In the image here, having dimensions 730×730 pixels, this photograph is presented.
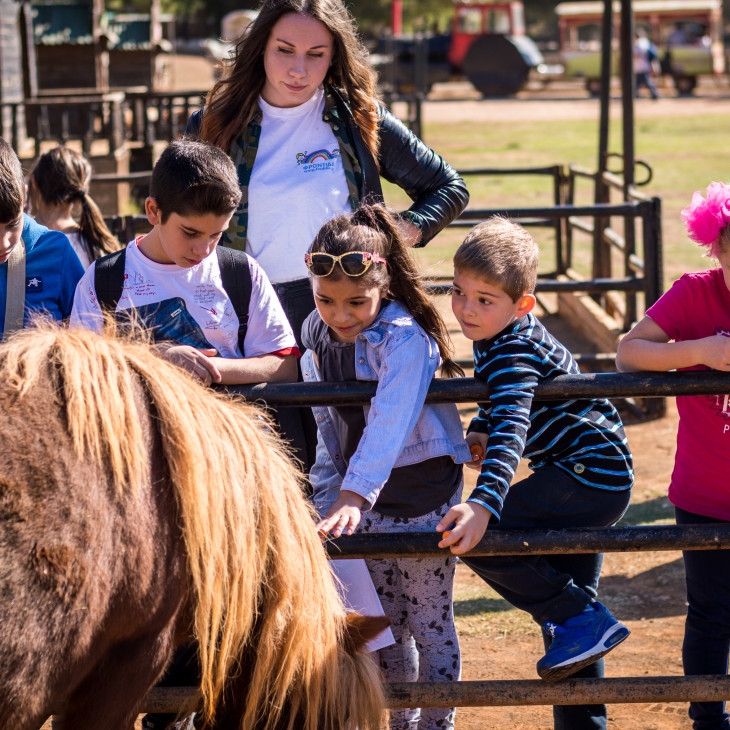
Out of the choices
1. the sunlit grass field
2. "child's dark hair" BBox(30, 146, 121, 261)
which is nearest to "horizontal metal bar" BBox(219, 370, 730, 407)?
the sunlit grass field

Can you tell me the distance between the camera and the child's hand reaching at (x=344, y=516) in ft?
5.40

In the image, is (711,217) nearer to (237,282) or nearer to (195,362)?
(237,282)

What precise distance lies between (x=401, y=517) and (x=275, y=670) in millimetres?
545

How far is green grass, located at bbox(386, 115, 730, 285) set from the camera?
1028 centimetres

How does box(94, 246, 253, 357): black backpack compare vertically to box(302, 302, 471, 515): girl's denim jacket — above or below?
above

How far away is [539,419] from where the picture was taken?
1.97m

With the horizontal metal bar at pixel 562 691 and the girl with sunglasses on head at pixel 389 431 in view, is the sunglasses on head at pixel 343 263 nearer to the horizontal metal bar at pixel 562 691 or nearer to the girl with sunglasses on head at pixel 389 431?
the girl with sunglasses on head at pixel 389 431

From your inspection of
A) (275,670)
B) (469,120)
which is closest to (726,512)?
(275,670)

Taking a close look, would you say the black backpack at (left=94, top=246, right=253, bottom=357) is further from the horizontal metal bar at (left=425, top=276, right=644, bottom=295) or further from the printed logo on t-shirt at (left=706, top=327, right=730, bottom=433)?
the horizontal metal bar at (left=425, top=276, right=644, bottom=295)

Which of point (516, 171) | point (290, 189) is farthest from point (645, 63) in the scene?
point (290, 189)

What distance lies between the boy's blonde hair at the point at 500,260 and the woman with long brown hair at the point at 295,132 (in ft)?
1.50

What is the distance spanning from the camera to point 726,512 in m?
2.09

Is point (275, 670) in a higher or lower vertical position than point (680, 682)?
higher

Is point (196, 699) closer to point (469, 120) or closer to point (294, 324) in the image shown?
point (294, 324)
